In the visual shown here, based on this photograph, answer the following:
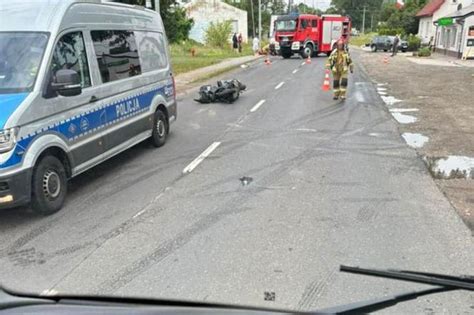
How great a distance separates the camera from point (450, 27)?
42.7m

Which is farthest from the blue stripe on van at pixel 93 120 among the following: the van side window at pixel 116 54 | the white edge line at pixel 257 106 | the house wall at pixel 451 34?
the house wall at pixel 451 34

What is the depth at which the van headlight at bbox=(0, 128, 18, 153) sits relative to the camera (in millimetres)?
5039

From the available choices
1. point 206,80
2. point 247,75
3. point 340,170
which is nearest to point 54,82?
point 340,170

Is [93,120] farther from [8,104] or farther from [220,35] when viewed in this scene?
[220,35]

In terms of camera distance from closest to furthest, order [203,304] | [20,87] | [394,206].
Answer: [203,304]
[20,87]
[394,206]

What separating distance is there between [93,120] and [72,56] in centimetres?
87

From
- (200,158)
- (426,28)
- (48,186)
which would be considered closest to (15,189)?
(48,186)

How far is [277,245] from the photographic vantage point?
478 centimetres

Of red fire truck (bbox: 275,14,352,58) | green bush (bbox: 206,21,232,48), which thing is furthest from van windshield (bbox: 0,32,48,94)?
green bush (bbox: 206,21,232,48)

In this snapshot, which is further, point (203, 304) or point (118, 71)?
point (118, 71)

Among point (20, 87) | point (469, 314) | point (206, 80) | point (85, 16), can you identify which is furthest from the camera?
point (206, 80)

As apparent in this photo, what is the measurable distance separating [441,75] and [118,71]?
20.5 meters

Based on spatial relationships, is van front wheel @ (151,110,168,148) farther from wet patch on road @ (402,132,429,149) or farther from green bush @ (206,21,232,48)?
green bush @ (206,21,232,48)

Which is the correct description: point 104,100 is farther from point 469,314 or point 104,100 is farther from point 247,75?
point 247,75
